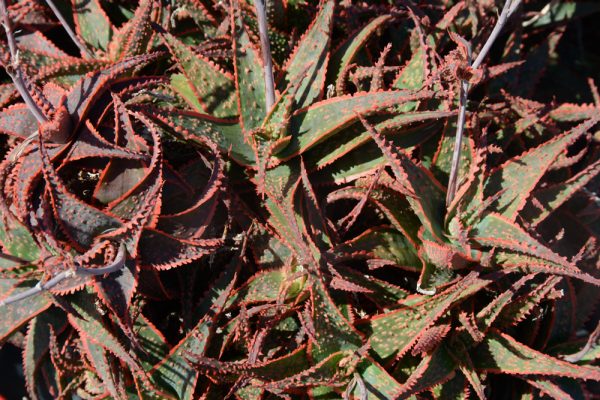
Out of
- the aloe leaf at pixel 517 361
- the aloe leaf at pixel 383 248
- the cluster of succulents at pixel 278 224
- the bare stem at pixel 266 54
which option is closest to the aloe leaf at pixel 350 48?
the cluster of succulents at pixel 278 224

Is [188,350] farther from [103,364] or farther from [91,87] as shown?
[91,87]

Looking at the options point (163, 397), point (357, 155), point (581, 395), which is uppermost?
point (357, 155)

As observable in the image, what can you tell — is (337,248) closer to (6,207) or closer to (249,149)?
(249,149)

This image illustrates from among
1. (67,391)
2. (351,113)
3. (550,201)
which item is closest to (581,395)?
(550,201)

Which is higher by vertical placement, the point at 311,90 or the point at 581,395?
the point at 311,90

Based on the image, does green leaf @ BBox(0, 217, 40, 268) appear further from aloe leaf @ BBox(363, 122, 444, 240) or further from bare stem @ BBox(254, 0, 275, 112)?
aloe leaf @ BBox(363, 122, 444, 240)

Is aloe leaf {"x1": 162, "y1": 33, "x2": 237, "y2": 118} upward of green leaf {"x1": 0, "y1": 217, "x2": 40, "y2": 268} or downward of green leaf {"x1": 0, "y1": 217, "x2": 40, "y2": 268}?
upward

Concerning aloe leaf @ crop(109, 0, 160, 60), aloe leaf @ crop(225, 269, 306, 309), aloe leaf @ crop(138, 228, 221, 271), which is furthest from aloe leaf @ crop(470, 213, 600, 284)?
aloe leaf @ crop(109, 0, 160, 60)
